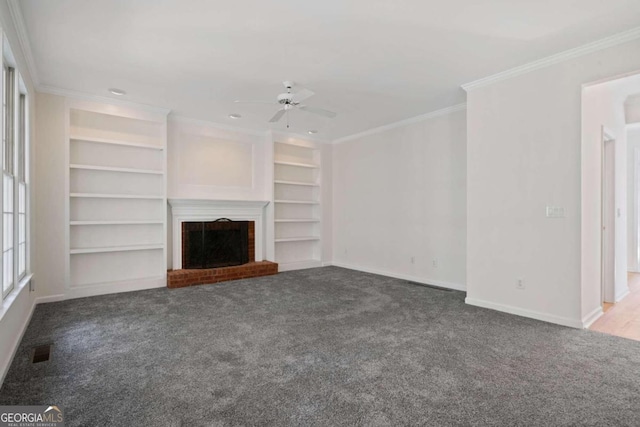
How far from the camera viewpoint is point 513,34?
2801mm

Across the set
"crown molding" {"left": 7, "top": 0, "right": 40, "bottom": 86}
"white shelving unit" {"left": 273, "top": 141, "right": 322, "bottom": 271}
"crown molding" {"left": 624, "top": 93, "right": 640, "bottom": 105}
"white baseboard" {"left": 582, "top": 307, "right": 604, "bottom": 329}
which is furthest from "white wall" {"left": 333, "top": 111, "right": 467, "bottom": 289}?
"crown molding" {"left": 7, "top": 0, "right": 40, "bottom": 86}

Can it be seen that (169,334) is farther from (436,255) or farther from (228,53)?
(436,255)

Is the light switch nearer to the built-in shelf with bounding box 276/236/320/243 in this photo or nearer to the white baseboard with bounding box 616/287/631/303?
the white baseboard with bounding box 616/287/631/303

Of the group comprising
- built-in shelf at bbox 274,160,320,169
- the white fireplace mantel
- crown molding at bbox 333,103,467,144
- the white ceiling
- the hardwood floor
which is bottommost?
the hardwood floor

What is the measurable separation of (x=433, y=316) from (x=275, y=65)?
122 inches

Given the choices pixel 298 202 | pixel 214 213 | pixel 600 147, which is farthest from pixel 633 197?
pixel 214 213

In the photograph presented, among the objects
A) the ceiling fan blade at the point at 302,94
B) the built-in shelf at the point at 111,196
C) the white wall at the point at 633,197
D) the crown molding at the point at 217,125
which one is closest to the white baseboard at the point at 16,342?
the built-in shelf at the point at 111,196

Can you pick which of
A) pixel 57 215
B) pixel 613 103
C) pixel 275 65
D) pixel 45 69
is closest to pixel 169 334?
pixel 57 215

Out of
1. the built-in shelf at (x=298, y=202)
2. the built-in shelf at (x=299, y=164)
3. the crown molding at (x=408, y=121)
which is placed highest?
the crown molding at (x=408, y=121)

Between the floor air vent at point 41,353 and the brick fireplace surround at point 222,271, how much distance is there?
209cm

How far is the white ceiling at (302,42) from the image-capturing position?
2.46 metres

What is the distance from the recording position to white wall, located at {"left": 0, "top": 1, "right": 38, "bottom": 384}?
2.27 m

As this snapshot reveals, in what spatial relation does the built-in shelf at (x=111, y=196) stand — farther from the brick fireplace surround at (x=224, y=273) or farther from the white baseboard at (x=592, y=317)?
the white baseboard at (x=592, y=317)

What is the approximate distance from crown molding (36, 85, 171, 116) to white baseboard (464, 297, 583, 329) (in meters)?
4.98
